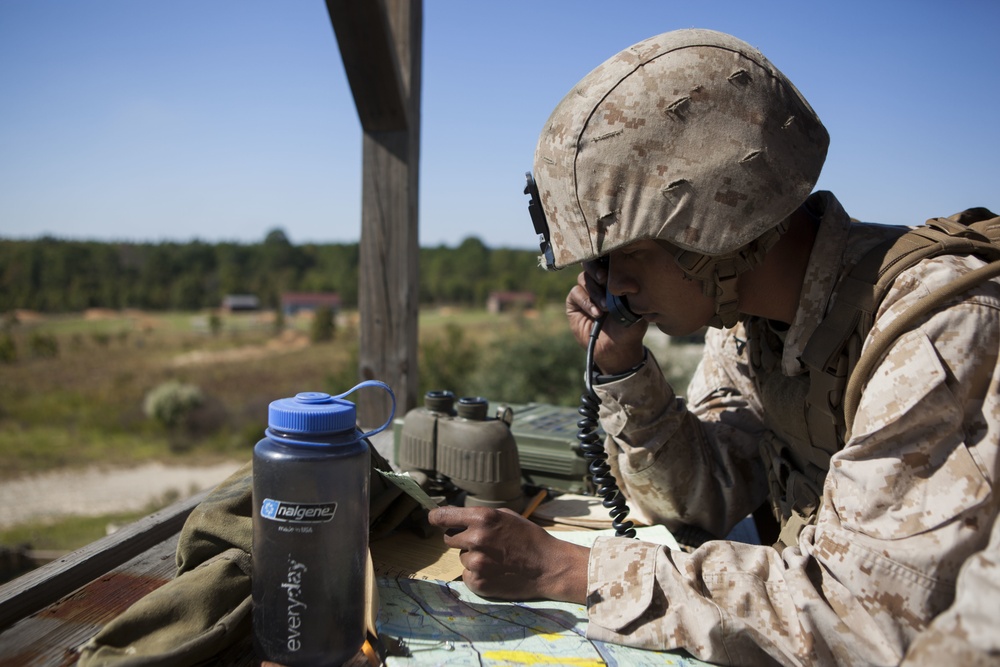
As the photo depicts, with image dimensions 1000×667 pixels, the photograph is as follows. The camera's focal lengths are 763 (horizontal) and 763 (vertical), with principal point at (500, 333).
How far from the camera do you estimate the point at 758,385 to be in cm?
238

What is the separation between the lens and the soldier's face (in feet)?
6.45

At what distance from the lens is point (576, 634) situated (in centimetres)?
162

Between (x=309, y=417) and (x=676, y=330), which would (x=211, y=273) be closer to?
(x=676, y=330)

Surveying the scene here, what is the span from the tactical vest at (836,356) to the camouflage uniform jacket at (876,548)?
0.03 metres

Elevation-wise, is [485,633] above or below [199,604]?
below

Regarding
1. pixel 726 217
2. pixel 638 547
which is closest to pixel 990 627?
pixel 638 547

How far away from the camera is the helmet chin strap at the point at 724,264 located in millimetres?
1904

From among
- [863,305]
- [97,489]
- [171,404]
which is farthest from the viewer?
[171,404]

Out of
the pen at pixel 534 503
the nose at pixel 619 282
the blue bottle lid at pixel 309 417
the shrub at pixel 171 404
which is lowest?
the shrub at pixel 171 404

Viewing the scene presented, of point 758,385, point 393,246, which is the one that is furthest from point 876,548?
point 393,246

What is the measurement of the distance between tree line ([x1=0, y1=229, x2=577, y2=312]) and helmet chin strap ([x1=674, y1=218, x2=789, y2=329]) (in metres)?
34.5

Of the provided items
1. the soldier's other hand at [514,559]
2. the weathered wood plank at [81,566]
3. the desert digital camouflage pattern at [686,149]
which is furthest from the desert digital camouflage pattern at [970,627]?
the weathered wood plank at [81,566]

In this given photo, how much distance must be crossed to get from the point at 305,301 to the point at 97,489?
3439cm

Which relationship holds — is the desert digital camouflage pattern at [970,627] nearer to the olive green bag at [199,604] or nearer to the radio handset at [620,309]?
the olive green bag at [199,604]
